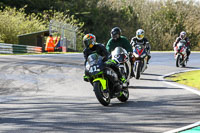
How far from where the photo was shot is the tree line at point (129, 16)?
6869cm

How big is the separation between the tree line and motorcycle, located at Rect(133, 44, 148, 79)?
48320 millimetres

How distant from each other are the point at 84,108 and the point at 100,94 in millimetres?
476

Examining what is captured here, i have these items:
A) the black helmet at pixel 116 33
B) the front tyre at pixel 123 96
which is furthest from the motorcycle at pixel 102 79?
the black helmet at pixel 116 33

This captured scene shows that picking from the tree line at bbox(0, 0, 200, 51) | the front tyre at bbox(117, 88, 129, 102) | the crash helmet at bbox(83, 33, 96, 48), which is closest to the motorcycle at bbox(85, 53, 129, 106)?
the front tyre at bbox(117, 88, 129, 102)

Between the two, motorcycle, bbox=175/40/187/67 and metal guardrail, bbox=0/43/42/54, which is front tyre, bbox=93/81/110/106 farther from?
metal guardrail, bbox=0/43/42/54

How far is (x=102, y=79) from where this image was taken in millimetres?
9609

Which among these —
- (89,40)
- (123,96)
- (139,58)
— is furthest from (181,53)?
(89,40)

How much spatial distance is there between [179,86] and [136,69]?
282cm

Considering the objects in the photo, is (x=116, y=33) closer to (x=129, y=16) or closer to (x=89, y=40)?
(x=89, y=40)

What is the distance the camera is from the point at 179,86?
14.1 m

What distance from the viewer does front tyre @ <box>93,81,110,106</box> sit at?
948cm

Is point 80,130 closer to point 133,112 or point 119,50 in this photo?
point 133,112

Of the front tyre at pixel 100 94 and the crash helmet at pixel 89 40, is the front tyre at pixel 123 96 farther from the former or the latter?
the crash helmet at pixel 89 40

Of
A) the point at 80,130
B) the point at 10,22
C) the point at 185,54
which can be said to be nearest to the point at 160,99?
the point at 80,130
